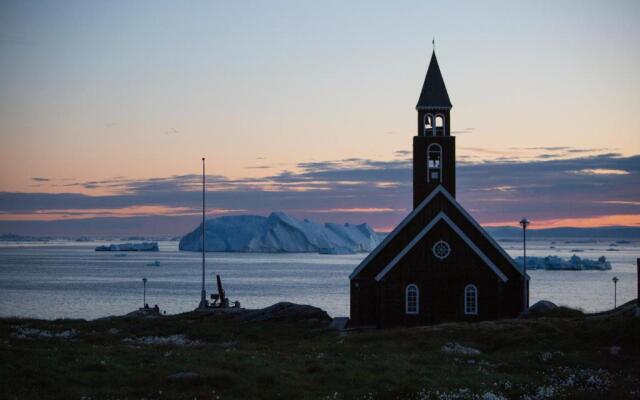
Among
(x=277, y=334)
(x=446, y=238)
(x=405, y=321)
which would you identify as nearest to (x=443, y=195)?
(x=446, y=238)

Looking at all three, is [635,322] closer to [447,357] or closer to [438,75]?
[447,357]

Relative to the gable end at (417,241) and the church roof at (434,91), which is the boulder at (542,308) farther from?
the church roof at (434,91)

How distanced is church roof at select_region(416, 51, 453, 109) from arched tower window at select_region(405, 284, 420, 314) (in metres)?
10.7

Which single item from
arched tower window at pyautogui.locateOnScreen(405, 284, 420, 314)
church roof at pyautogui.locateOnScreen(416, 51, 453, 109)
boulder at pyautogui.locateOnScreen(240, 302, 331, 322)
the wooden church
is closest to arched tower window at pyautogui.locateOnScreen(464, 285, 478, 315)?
the wooden church

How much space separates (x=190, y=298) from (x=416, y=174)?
57141mm

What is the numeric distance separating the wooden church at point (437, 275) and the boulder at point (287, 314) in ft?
11.1

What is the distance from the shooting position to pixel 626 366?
23984 mm

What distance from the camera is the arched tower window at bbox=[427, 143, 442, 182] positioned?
140ft

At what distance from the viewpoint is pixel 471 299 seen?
4062 cm

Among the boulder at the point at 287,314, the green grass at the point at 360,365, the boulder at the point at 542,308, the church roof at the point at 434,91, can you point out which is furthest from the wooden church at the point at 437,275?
the green grass at the point at 360,365

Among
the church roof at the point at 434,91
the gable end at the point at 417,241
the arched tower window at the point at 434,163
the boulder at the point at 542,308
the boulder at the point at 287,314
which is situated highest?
the church roof at the point at 434,91

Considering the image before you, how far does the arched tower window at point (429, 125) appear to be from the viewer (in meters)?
43.4

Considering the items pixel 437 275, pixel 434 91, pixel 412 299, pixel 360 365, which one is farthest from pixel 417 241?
pixel 360 365

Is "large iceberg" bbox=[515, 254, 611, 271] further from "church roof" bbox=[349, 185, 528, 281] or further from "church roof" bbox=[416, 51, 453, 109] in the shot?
"church roof" bbox=[349, 185, 528, 281]
